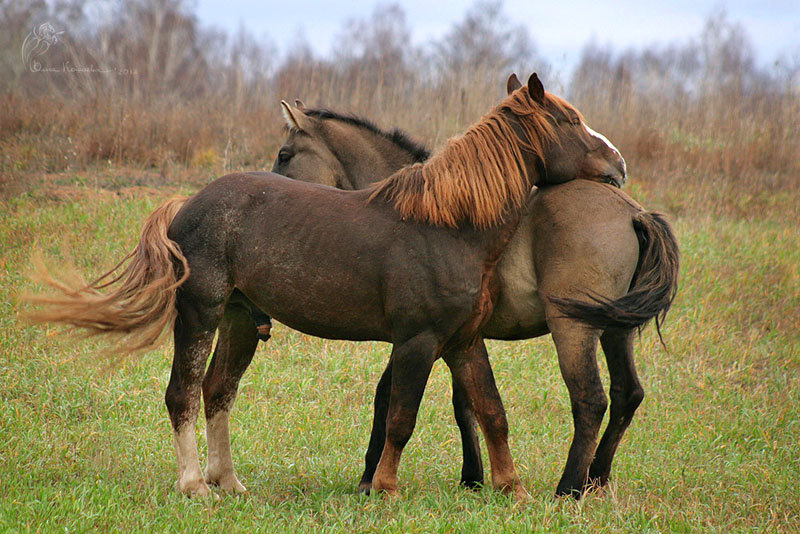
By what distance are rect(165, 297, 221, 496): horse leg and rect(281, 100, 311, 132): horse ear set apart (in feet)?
5.50

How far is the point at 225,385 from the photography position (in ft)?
14.0

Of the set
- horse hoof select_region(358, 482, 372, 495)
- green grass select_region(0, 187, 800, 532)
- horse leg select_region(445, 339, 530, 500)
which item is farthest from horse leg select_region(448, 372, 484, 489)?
horse hoof select_region(358, 482, 372, 495)

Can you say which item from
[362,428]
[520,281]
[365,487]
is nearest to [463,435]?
[365,487]

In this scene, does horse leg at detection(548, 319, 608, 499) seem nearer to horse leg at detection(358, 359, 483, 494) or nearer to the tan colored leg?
horse leg at detection(358, 359, 483, 494)

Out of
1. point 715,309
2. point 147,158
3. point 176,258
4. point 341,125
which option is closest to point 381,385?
point 176,258

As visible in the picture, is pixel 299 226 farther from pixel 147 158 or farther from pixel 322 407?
pixel 147 158

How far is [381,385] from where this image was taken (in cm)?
439

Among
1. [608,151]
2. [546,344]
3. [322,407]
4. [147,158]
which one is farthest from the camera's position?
[147,158]

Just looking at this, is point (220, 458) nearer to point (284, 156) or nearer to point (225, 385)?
point (225, 385)

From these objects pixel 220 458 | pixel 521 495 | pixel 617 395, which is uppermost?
pixel 617 395

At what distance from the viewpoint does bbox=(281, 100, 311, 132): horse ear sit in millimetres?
5075

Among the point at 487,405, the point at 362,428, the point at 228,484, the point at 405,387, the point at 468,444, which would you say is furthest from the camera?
the point at 362,428

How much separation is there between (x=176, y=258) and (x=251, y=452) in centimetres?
163

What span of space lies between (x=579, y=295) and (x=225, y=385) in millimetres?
2051
